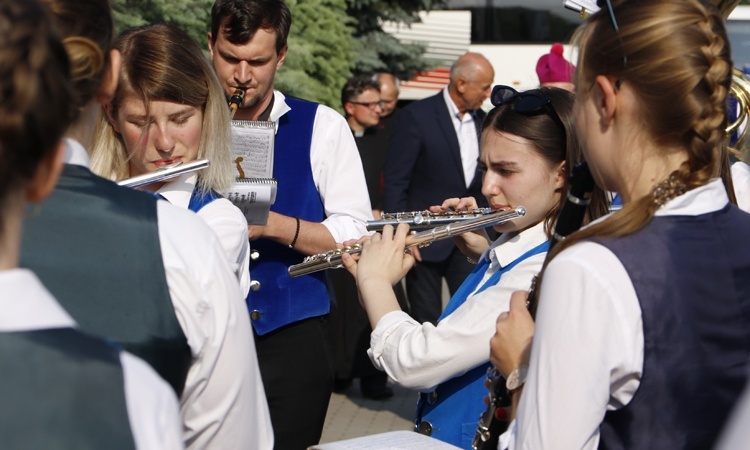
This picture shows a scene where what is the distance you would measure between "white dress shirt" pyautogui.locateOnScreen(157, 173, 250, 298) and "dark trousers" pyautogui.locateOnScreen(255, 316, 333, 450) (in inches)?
32.8

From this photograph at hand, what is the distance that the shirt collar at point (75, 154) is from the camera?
4.90 ft

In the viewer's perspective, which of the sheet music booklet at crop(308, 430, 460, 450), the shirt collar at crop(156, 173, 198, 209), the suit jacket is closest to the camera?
the sheet music booklet at crop(308, 430, 460, 450)

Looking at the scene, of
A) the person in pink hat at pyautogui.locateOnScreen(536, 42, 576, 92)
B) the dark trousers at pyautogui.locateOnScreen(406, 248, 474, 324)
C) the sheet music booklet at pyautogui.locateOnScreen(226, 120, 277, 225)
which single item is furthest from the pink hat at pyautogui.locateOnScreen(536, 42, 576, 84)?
the sheet music booklet at pyautogui.locateOnScreen(226, 120, 277, 225)

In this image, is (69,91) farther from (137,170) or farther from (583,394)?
(137,170)

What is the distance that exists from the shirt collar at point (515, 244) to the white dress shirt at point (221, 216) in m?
0.59

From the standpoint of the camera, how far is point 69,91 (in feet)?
3.63

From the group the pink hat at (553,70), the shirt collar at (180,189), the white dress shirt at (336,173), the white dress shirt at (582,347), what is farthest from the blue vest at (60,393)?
the pink hat at (553,70)

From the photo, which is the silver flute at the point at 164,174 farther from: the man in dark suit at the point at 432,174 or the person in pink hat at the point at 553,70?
the man in dark suit at the point at 432,174

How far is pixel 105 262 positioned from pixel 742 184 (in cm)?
236

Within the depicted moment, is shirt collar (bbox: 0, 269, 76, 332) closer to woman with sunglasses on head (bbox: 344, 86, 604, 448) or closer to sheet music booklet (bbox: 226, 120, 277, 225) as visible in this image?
woman with sunglasses on head (bbox: 344, 86, 604, 448)

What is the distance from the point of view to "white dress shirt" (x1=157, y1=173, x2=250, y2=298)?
2268 millimetres

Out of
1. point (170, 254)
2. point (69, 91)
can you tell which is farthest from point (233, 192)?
point (69, 91)

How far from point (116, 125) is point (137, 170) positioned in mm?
131

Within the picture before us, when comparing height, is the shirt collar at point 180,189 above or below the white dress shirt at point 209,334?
below
